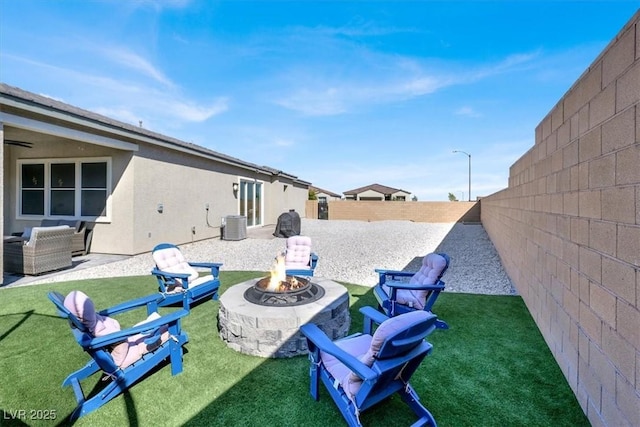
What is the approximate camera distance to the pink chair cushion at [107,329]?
8.37 feet

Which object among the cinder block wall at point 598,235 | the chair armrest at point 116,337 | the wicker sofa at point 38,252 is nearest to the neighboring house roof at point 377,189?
the wicker sofa at point 38,252

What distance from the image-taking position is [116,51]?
951 cm

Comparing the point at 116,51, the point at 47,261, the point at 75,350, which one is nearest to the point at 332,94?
the point at 116,51

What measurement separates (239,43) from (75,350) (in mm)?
10808

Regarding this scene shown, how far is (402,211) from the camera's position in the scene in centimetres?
2594

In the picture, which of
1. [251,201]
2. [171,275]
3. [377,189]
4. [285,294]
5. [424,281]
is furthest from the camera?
[377,189]

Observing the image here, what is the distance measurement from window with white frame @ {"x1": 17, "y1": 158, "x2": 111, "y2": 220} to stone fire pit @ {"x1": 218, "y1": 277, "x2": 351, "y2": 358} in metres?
8.19

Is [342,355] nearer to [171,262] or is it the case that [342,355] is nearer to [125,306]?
[125,306]

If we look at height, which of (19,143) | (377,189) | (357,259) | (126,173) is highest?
(377,189)

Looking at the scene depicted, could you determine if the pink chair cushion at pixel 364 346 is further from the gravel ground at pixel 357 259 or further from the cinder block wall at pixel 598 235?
the gravel ground at pixel 357 259

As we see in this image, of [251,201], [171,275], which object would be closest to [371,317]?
[171,275]

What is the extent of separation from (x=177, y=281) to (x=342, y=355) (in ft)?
12.7

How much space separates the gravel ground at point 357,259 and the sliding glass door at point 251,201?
98.0 inches

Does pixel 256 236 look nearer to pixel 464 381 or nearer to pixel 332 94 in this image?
pixel 332 94
